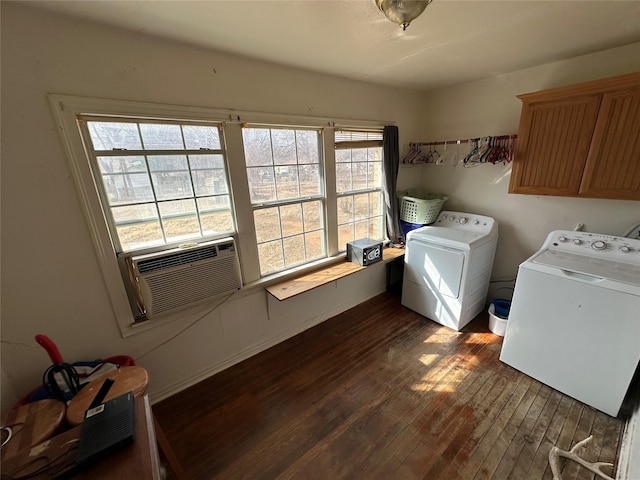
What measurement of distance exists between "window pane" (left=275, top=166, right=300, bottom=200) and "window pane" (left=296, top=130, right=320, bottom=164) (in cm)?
13

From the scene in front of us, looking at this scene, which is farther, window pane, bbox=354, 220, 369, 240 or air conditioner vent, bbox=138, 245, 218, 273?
window pane, bbox=354, 220, 369, 240

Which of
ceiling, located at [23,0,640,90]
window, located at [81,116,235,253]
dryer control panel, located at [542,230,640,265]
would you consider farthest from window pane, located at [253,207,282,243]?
dryer control panel, located at [542,230,640,265]

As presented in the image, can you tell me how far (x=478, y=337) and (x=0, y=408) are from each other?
328 centimetres

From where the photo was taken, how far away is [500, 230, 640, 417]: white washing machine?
151 cm

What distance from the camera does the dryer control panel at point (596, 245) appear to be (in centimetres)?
178

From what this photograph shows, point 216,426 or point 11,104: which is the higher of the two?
point 11,104

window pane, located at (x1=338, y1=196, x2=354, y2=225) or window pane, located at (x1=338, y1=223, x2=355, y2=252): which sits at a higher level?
window pane, located at (x1=338, y1=196, x2=354, y2=225)

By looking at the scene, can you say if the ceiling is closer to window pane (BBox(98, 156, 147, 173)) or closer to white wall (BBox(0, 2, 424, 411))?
white wall (BBox(0, 2, 424, 411))

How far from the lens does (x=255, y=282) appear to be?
2105 millimetres

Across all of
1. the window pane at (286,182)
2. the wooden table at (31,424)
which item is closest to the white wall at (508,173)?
the window pane at (286,182)

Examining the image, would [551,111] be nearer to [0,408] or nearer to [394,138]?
[394,138]

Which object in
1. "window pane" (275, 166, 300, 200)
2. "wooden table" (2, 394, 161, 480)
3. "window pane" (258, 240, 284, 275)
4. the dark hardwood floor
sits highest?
"window pane" (275, 166, 300, 200)

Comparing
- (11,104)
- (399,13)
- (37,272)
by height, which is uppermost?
(399,13)

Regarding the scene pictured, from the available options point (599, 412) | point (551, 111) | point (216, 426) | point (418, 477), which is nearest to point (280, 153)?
point (216, 426)
